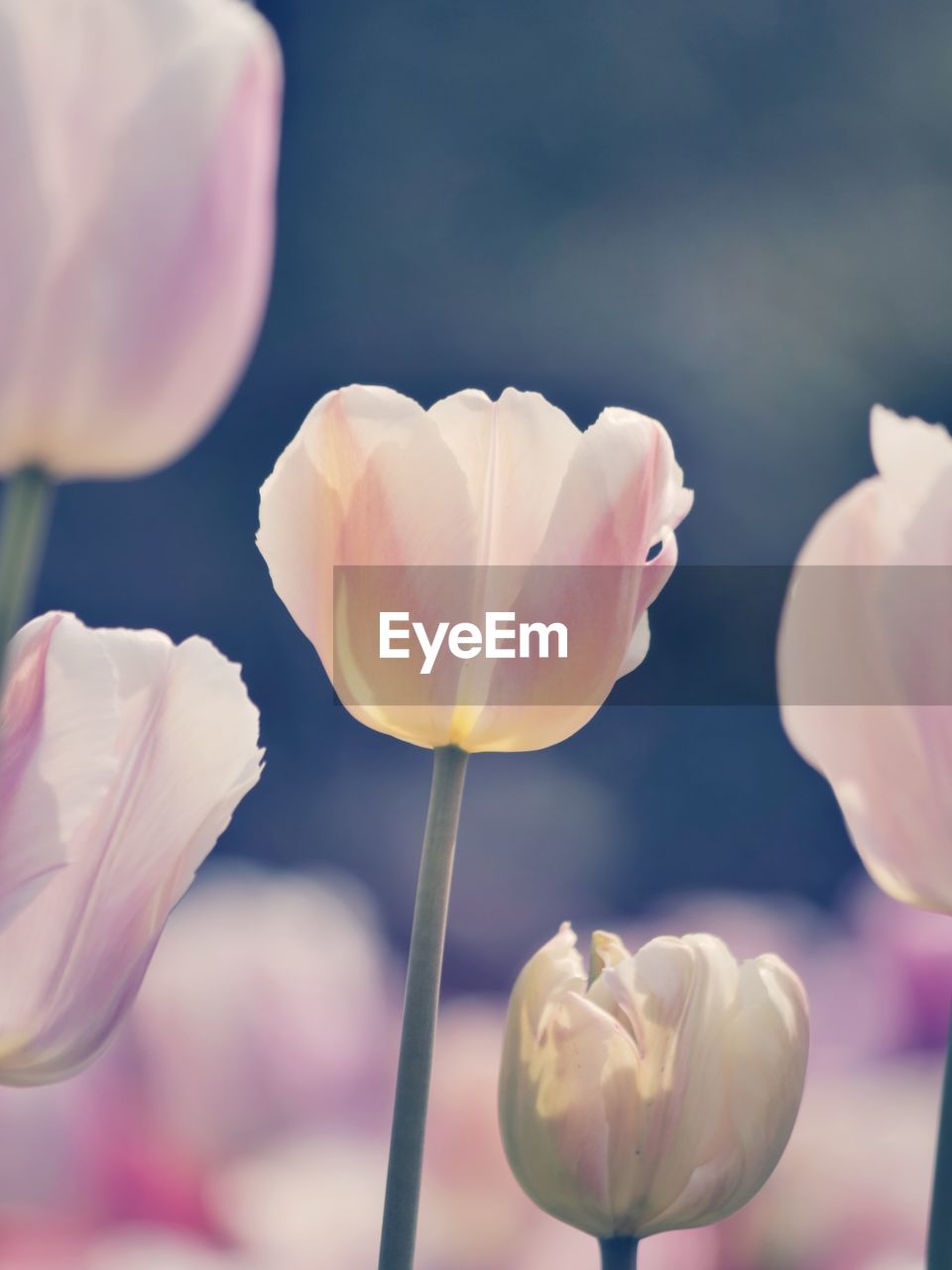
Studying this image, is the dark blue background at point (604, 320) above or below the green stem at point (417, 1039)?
above

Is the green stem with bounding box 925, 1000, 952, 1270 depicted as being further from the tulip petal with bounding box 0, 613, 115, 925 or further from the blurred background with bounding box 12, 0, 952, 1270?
the blurred background with bounding box 12, 0, 952, 1270

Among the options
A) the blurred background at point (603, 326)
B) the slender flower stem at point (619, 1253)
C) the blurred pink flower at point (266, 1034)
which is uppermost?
the blurred background at point (603, 326)

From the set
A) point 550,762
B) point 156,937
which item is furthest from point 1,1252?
point 550,762

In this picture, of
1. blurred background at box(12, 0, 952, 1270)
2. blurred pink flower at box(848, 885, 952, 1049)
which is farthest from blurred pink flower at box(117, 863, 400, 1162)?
blurred background at box(12, 0, 952, 1270)

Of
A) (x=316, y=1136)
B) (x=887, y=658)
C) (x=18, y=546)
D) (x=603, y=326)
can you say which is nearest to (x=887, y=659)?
(x=887, y=658)

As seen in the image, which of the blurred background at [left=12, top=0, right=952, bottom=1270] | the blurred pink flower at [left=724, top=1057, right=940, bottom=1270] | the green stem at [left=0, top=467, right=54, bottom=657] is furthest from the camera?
the blurred background at [left=12, top=0, right=952, bottom=1270]

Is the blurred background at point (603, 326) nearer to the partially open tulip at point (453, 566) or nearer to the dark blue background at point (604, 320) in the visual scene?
the dark blue background at point (604, 320)

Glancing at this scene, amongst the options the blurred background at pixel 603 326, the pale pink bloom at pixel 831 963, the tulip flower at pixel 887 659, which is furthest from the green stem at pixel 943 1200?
the blurred background at pixel 603 326

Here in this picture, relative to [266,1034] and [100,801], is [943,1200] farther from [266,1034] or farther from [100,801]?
[266,1034]

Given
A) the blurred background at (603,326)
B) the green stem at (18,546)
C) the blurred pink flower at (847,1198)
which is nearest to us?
the green stem at (18,546)
